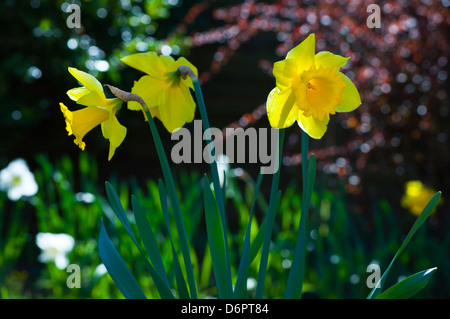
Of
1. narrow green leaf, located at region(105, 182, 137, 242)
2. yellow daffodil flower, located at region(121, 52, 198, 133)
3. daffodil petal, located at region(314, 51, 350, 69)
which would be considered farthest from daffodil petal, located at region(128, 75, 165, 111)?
daffodil petal, located at region(314, 51, 350, 69)

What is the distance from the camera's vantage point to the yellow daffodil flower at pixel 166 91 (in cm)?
93

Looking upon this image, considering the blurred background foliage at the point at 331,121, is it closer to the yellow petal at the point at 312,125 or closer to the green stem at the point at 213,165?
the green stem at the point at 213,165

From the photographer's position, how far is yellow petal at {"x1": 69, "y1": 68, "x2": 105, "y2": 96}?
872 millimetres

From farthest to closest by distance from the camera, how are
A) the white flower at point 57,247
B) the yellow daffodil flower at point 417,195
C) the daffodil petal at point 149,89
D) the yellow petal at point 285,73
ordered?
1. the yellow daffodil flower at point 417,195
2. the white flower at point 57,247
3. the daffodil petal at point 149,89
4. the yellow petal at point 285,73

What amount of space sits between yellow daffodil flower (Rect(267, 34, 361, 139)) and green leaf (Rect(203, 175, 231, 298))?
196mm

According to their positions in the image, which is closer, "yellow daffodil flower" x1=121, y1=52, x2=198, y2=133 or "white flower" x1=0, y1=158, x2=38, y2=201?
"yellow daffodil flower" x1=121, y1=52, x2=198, y2=133

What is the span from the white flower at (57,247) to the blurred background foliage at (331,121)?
0.11 ft

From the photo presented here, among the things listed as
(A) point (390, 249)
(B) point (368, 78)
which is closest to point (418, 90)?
(B) point (368, 78)

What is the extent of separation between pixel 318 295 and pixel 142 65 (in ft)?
4.88

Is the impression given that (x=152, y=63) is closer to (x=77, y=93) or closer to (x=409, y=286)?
(x=77, y=93)

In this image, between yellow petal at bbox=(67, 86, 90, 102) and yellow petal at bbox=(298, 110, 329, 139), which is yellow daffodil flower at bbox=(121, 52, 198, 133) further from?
yellow petal at bbox=(298, 110, 329, 139)

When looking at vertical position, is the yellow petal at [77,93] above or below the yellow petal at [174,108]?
above

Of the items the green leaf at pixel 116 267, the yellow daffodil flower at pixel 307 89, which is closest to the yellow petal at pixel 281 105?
the yellow daffodil flower at pixel 307 89

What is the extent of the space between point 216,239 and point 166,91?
290mm
